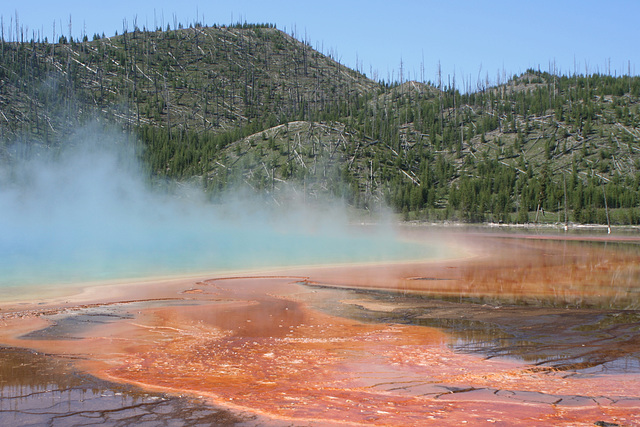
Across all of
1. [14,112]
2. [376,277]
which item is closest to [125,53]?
[14,112]

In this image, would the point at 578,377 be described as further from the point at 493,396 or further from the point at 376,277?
the point at 376,277

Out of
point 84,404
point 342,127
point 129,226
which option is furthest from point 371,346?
point 342,127

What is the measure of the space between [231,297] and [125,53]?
14638cm

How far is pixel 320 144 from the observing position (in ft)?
278

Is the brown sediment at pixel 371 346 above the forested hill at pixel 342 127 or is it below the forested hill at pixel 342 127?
below

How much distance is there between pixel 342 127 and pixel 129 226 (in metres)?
44.0

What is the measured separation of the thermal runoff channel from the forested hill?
464 cm

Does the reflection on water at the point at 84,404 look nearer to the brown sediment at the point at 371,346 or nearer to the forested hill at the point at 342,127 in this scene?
the brown sediment at the point at 371,346

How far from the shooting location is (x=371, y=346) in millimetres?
10469

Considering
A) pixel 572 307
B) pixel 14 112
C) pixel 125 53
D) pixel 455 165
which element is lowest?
pixel 572 307

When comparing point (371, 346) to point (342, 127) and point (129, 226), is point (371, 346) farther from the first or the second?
point (342, 127)

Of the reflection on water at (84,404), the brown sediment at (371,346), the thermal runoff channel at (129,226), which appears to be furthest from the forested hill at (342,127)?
the reflection on water at (84,404)

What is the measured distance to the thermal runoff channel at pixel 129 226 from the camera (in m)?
26.3

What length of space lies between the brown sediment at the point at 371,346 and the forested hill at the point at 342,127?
5923cm
